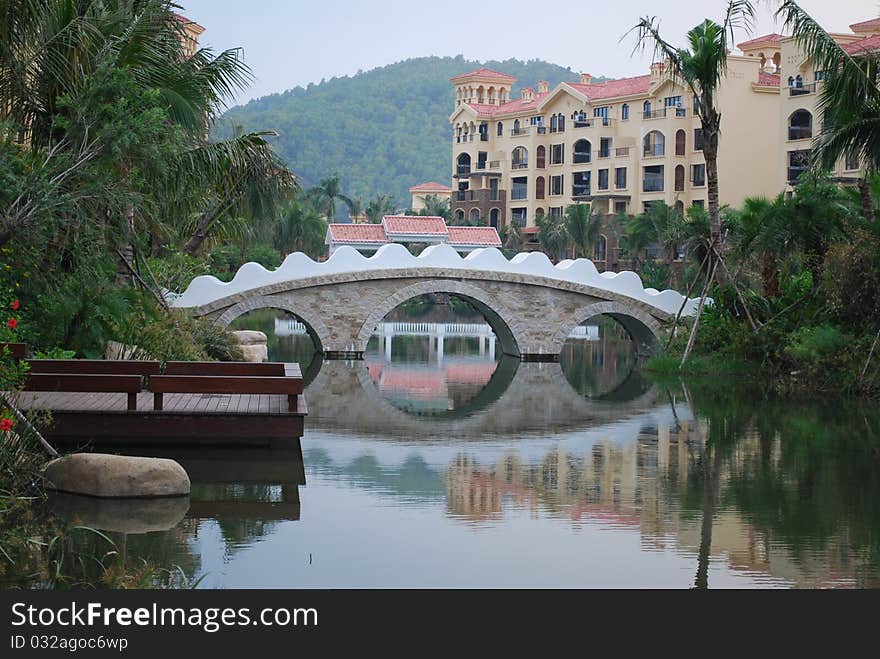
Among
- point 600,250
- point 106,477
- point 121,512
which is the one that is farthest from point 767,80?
point 121,512

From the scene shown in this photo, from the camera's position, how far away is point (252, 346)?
24.2 metres

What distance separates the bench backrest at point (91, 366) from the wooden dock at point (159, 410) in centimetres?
1

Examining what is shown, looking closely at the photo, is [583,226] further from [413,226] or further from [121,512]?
[121,512]

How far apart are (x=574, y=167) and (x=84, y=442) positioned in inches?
1999

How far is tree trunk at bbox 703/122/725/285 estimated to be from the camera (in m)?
24.2

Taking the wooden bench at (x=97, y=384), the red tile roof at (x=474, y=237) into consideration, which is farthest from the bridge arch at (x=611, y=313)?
the wooden bench at (x=97, y=384)

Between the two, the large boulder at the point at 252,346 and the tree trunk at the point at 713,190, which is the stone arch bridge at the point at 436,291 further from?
the tree trunk at the point at 713,190

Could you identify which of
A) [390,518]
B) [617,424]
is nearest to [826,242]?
[617,424]

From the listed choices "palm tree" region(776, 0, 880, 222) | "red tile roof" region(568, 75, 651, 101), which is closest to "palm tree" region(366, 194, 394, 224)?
"red tile roof" region(568, 75, 651, 101)

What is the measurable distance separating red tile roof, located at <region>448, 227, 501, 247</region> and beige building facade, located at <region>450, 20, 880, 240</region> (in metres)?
9.14

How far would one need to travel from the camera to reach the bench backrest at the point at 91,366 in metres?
13.6

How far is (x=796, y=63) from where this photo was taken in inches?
1697

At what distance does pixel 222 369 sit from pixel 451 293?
17.4 m
